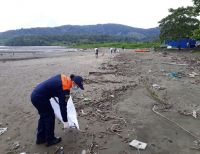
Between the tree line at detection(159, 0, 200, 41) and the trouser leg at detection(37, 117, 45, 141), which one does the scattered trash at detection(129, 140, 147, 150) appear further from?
the tree line at detection(159, 0, 200, 41)

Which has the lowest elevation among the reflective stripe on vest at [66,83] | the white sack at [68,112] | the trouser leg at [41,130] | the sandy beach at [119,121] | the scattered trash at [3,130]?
the scattered trash at [3,130]

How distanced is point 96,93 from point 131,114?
3.32 metres

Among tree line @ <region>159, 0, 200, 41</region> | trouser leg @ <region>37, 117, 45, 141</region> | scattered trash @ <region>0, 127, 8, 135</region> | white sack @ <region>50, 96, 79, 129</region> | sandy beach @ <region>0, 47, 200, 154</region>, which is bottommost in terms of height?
scattered trash @ <region>0, 127, 8, 135</region>

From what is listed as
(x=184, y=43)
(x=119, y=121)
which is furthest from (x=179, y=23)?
(x=119, y=121)

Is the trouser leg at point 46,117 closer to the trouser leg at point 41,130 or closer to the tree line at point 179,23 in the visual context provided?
the trouser leg at point 41,130

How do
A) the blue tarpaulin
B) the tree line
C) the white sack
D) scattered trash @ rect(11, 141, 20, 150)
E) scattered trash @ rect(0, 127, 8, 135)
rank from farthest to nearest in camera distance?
1. the blue tarpaulin
2. the tree line
3. scattered trash @ rect(0, 127, 8, 135)
4. scattered trash @ rect(11, 141, 20, 150)
5. the white sack

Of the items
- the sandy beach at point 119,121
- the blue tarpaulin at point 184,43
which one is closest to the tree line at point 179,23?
the blue tarpaulin at point 184,43

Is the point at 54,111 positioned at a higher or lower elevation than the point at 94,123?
higher

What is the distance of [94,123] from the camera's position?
8156mm

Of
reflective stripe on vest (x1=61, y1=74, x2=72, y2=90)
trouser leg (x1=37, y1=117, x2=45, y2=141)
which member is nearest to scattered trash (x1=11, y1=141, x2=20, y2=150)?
trouser leg (x1=37, y1=117, x2=45, y2=141)

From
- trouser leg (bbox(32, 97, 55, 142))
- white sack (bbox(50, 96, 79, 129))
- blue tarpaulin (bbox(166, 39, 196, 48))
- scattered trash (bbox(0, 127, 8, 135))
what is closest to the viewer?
trouser leg (bbox(32, 97, 55, 142))

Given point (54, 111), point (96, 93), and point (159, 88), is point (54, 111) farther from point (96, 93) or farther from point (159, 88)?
point (159, 88)

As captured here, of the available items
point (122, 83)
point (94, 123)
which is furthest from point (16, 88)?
point (94, 123)

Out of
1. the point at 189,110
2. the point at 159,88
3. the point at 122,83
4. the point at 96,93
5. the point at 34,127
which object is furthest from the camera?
the point at 122,83
